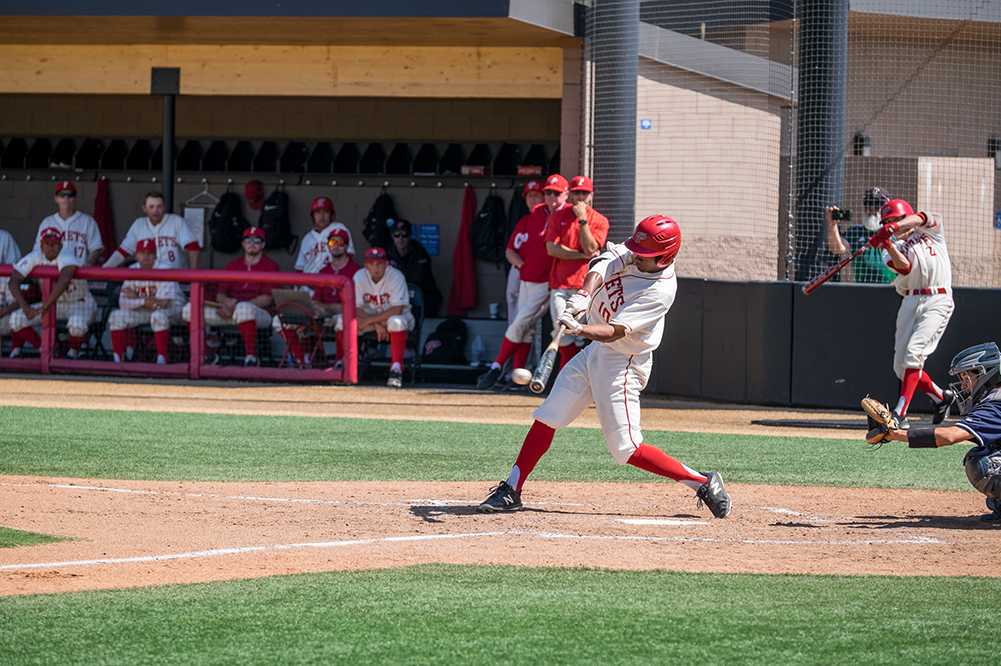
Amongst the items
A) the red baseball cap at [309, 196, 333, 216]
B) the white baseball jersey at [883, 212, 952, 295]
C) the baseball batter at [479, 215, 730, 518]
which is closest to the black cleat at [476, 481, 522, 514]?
the baseball batter at [479, 215, 730, 518]

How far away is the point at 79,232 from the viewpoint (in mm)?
15555

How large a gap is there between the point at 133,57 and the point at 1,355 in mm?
4099

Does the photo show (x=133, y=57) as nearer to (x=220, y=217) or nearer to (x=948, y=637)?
(x=220, y=217)

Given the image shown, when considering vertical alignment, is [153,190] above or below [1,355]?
above

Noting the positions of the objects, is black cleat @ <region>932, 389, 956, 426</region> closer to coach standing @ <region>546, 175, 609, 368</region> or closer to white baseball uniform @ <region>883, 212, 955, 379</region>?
white baseball uniform @ <region>883, 212, 955, 379</region>

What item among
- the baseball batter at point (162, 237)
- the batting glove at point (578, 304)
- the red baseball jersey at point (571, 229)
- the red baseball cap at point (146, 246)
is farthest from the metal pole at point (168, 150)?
the batting glove at point (578, 304)

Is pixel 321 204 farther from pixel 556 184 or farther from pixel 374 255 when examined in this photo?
pixel 556 184

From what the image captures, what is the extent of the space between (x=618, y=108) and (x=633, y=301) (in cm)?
748

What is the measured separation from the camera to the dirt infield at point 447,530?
616 centimetres

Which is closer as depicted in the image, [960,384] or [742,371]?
[960,384]

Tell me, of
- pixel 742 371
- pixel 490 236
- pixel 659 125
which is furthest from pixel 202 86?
pixel 742 371

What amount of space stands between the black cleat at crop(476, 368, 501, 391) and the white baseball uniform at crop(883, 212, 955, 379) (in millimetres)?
4126

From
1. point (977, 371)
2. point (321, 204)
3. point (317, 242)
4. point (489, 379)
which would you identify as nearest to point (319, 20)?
point (321, 204)

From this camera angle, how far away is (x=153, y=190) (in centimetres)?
1766
